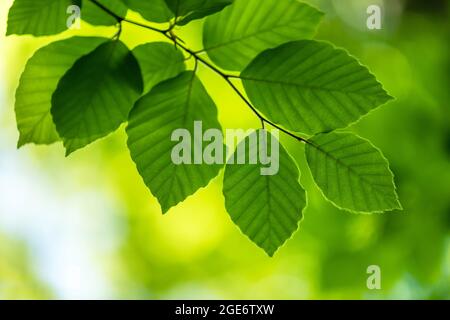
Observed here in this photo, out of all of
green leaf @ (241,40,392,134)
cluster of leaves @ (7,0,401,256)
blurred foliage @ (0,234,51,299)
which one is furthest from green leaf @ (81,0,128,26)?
blurred foliage @ (0,234,51,299)

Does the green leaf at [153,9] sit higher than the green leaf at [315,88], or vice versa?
the green leaf at [153,9]

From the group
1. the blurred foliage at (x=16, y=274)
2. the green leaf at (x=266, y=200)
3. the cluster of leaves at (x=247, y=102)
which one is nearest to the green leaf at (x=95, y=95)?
the cluster of leaves at (x=247, y=102)

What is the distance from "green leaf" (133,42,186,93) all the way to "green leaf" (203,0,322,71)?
3 centimetres

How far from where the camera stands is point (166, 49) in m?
0.59

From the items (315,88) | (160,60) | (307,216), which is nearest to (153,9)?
(160,60)

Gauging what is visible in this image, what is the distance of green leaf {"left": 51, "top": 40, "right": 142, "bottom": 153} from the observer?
0.55 metres

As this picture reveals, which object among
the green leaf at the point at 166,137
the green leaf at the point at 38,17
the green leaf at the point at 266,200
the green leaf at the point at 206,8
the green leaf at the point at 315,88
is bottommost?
the green leaf at the point at 266,200

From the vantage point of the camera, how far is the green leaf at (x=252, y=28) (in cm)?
58

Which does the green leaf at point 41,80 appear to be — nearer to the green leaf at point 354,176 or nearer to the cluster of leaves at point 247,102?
the cluster of leaves at point 247,102

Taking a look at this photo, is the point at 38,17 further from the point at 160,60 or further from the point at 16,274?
the point at 16,274

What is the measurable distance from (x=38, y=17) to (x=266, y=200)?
296mm

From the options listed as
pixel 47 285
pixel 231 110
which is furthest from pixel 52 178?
pixel 231 110
